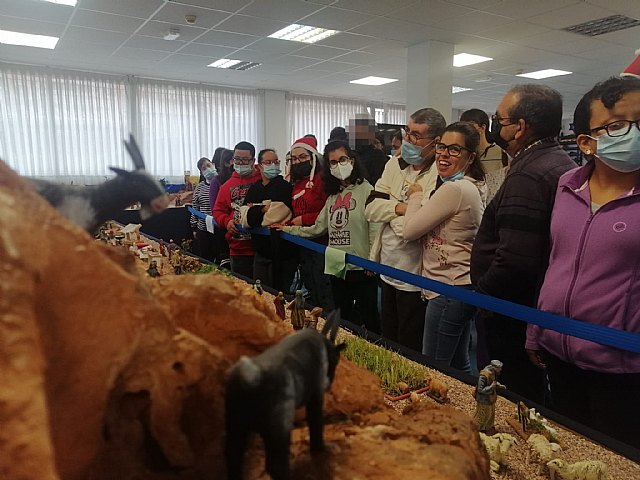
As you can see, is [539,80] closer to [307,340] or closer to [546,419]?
[546,419]

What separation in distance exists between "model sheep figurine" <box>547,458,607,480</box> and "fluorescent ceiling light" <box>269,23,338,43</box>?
6957mm

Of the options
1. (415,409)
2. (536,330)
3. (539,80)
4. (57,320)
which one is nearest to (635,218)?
(536,330)

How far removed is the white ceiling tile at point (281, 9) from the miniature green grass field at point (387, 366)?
16.5 ft

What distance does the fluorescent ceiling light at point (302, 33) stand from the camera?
741 centimetres

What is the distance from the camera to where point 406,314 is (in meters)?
3.08

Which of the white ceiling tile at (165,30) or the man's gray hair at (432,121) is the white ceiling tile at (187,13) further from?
the man's gray hair at (432,121)

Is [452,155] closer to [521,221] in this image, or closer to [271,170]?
[521,221]

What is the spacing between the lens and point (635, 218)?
1714 millimetres

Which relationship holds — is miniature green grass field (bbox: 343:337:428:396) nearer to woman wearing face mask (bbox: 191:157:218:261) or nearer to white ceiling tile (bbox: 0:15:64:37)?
woman wearing face mask (bbox: 191:157:218:261)

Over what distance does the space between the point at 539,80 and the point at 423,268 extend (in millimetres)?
10266

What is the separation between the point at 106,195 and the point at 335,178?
2993 mm

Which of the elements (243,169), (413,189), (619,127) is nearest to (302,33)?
(243,169)

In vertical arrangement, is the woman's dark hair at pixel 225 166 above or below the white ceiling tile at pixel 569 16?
below

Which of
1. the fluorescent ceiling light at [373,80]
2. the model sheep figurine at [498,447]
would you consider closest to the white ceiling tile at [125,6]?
the fluorescent ceiling light at [373,80]
